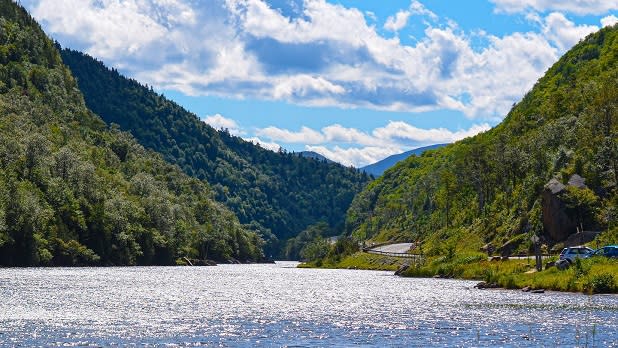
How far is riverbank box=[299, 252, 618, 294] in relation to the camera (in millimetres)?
82000

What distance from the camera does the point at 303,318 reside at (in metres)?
62.5

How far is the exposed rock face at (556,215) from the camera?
128250mm

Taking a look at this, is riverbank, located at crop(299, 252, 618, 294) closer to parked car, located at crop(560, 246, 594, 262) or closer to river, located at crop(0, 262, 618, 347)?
parked car, located at crop(560, 246, 594, 262)

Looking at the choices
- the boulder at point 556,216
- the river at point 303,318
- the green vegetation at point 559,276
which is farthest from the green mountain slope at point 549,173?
the river at point 303,318

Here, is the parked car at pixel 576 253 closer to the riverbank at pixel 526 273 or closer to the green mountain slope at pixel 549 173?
the riverbank at pixel 526 273

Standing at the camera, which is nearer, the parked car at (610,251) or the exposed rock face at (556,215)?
the parked car at (610,251)

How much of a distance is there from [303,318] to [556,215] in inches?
3021

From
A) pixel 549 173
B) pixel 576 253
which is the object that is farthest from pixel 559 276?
pixel 549 173

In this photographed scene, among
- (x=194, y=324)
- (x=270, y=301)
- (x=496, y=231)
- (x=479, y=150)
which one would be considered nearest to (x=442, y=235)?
(x=479, y=150)

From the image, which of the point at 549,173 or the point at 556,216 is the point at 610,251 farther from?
the point at 549,173

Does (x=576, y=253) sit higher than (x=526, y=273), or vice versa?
(x=576, y=253)

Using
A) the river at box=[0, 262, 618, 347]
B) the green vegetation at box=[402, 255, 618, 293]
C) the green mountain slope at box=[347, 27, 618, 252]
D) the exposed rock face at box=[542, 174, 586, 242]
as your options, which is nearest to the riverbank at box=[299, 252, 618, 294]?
the green vegetation at box=[402, 255, 618, 293]

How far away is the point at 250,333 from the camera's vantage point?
2060 inches

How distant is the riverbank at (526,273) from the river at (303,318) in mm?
3522
